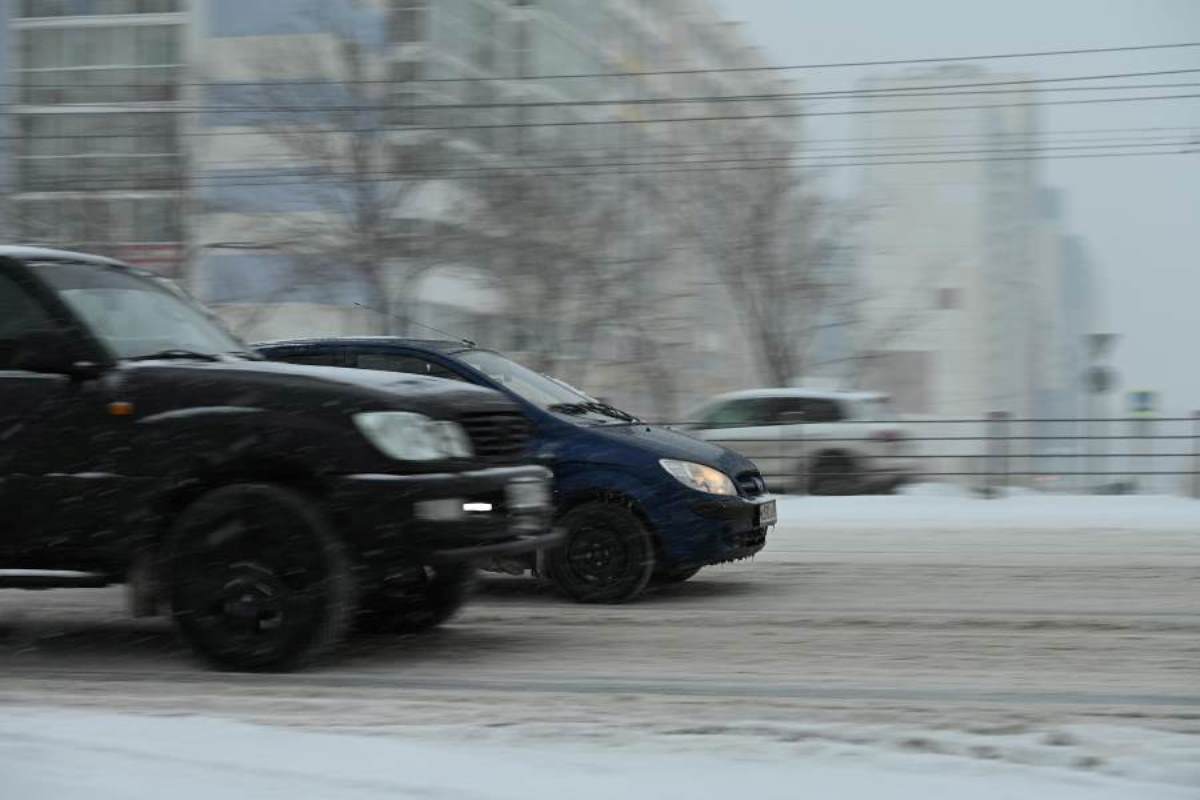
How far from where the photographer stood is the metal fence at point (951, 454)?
2167 centimetres

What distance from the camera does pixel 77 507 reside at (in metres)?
6.91

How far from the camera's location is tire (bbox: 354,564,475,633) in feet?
26.9

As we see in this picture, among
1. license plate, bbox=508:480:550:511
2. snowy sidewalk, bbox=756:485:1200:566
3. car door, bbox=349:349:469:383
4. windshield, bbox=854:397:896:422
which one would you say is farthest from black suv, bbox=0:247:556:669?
windshield, bbox=854:397:896:422

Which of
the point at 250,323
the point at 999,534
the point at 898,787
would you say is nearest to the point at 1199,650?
the point at 898,787

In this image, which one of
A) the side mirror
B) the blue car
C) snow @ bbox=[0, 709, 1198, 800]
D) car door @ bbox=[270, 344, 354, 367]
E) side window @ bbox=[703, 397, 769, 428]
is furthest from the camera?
side window @ bbox=[703, 397, 769, 428]

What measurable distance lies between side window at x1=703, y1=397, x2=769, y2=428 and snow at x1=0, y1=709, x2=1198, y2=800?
1809 centimetres

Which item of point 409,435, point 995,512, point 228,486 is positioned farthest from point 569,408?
point 995,512

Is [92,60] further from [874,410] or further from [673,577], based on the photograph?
[673,577]

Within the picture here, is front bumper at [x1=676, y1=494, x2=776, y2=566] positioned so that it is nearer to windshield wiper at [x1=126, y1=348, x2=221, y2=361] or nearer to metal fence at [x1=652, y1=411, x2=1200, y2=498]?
windshield wiper at [x1=126, y1=348, x2=221, y2=361]

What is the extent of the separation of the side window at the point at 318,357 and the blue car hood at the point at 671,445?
1.61 metres

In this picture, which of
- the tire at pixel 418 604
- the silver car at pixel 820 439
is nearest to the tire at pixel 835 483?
the silver car at pixel 820 439

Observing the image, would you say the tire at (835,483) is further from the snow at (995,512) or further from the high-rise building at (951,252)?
the high-rise building at (951,252)

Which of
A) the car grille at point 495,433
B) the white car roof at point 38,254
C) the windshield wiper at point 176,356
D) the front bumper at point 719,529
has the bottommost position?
the front bumper at point 719,529

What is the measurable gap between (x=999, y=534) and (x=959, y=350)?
5388cm
